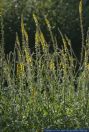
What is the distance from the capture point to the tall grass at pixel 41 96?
204 inches

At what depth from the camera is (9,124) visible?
17.0 ft

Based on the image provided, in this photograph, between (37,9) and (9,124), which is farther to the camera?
(37,9)

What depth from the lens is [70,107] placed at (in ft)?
17.5

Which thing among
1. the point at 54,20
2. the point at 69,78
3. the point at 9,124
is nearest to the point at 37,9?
the point at 54,20

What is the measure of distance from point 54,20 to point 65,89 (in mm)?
5108

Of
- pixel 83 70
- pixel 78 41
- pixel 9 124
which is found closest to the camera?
pixel 9 124

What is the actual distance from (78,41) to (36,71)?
179 inches

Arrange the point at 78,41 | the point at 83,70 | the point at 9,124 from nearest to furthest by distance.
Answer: the point at 9,124, the point at 83,70, the point at 78,41

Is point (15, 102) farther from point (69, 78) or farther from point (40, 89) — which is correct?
point (69, 78)

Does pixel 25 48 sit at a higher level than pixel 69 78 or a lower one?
higher

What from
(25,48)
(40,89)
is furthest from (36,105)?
(25,48)

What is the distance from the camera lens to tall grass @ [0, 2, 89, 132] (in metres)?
5.18

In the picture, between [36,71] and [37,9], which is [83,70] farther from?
[37,9]

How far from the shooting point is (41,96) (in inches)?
211
